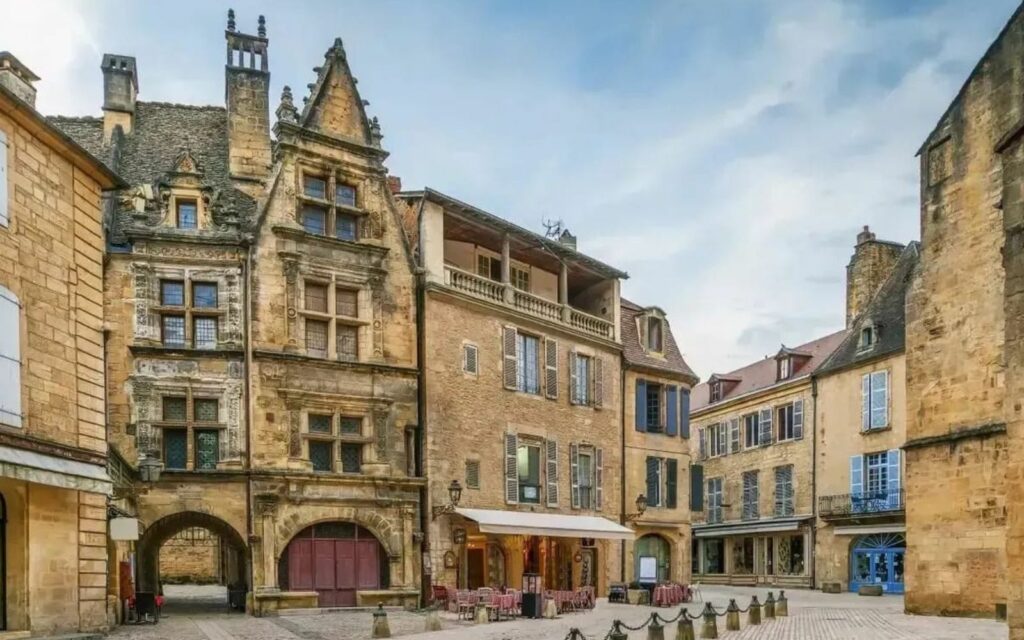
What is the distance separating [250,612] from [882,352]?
22.1 metres

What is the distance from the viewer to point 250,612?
19.2 metres

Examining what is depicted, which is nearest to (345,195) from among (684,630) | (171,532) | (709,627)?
(171,532)

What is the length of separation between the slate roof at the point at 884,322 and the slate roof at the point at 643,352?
6.47 m

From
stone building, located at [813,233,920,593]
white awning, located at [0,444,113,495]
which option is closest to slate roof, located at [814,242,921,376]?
stone building, located at [813,233,920,593]

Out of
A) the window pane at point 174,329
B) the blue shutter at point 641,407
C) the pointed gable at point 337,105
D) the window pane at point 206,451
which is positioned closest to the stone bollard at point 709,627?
the window pane at point 206,451

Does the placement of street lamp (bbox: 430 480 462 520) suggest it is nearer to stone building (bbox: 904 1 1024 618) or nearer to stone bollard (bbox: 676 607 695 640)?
stone bollard (bbox: 676 607 695 640)

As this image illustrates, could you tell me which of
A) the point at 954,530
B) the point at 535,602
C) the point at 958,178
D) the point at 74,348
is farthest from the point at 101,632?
the point at 958,178

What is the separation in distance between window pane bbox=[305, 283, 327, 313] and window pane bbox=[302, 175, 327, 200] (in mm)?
2120

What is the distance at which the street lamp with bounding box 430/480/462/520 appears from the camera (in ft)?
71.3

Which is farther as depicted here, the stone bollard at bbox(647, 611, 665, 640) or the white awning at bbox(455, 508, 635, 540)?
the white awning at bbox(455, 508, 635, 540)

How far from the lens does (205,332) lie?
2031 centimetres

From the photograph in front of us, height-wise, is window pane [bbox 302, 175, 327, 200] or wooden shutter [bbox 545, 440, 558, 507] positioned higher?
window pane [bbox 302, 175, 327, 200]

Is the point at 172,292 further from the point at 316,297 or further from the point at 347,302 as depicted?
the point at 347,302

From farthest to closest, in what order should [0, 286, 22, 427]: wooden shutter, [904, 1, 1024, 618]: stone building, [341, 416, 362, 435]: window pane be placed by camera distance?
[341, 416, 362, 435]: window pane < [904, 1, 1024, 618]: stone building < [0, 286, 22, 427]: wooden shutter
